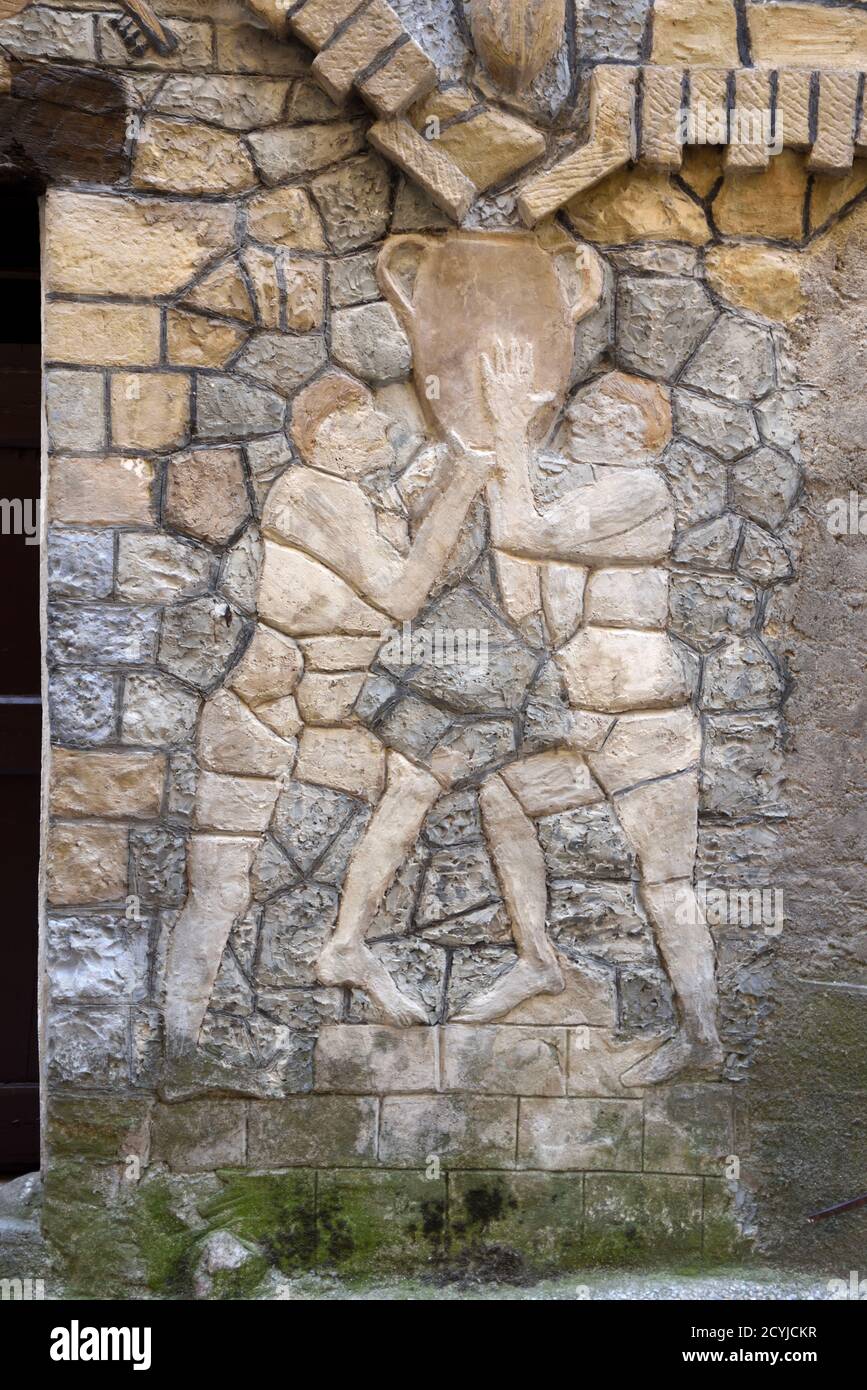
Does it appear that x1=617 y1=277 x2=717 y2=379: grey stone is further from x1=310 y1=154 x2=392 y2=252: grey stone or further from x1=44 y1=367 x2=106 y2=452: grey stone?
x1=44 y1=367 x2=106 y2=452: grey stone

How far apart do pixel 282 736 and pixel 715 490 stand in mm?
1133

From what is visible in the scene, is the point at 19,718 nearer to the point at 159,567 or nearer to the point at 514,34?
the point at 159,567

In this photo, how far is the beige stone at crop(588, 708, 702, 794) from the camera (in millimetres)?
2750

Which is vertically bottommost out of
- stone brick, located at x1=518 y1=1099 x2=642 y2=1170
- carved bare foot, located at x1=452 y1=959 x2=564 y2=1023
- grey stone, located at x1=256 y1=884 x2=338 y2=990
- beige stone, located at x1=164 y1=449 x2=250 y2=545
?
stone brick, located at x1=518 y1=1099 x2=642 y2=1170

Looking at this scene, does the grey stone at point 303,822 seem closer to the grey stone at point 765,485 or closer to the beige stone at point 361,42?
the grey stone at point 765,485

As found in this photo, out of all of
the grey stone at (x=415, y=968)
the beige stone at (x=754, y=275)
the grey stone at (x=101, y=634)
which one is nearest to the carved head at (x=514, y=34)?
the beige stone at (x=754, y=275)

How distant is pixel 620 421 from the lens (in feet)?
9.05

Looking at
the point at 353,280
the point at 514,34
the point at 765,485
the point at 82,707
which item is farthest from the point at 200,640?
the point at 514,34

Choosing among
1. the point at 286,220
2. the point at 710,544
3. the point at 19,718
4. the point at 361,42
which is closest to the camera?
the point at 361,42

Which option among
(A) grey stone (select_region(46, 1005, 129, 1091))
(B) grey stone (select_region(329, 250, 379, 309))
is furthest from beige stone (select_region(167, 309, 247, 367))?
(A) grey stone (select_region(46, 1005, 129, 1091))

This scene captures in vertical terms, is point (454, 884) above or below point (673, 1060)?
above

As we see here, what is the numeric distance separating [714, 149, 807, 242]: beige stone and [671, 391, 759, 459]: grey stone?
0.39m

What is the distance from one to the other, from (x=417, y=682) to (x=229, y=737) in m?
0.43

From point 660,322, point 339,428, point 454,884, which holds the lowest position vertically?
point 454,884
